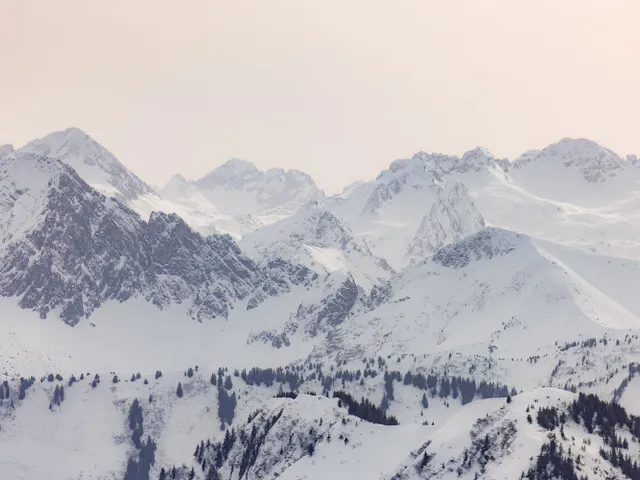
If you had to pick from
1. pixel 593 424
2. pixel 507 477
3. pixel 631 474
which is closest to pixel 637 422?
pixel 593 424

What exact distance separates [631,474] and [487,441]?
85.0ft

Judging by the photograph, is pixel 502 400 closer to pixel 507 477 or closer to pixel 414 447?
pixel 414 447

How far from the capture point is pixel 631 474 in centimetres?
15450

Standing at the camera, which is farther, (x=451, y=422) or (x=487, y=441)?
(x=451, y=422)

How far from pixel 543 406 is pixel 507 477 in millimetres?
23937

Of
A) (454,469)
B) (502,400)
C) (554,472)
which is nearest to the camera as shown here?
(554,472)

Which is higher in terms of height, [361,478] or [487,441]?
[487,441]

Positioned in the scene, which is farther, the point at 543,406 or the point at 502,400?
the point at 502,400

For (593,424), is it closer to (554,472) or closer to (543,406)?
(543,406)

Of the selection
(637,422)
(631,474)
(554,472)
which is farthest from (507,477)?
(637,422)

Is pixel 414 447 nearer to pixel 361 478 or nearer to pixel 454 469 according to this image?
pixel 361 478

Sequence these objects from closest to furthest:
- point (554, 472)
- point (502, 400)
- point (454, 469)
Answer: point (554, 472) < point (454, 469) < point (502, 400)

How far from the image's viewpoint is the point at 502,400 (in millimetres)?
187375

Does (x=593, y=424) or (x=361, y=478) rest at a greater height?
(x=593, y=424)
